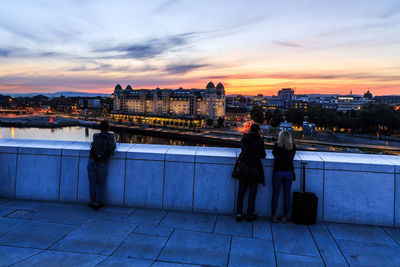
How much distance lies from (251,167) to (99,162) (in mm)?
2592

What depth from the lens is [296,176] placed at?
4469 millimetres

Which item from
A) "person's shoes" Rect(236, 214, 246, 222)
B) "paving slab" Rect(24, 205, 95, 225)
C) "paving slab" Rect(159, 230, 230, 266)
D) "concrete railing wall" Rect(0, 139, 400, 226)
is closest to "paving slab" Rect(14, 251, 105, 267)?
"paving slab" Rect(159, 230, 230, 266)

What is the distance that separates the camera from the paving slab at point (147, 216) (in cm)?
426

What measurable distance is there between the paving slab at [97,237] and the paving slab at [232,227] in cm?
132

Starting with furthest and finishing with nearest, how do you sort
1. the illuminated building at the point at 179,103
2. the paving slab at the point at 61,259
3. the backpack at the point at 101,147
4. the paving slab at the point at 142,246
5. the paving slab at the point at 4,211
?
the illuminated building at the point at 179,103, the backpack at the point at 101,147, the paving slab at the point at 4,211, the paving slab at the point at 142,246, the paving slab at the point at 61,259

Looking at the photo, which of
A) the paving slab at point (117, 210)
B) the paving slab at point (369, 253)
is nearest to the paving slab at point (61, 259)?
the paving slab at point (117, 210)

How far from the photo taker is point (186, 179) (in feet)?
15.5

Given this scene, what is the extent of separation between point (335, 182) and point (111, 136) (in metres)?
3.85

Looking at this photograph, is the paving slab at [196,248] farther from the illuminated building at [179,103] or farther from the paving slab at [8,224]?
the illuminated building at [179,103]

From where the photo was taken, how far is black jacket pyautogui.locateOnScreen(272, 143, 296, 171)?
13.6 ft

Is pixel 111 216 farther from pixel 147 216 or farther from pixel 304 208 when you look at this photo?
pixel 304 208

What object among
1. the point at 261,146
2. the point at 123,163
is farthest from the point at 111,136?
the point at 261,146

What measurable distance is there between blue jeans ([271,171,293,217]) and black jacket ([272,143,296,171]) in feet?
0.26

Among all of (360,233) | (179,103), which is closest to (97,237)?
(360,233)
